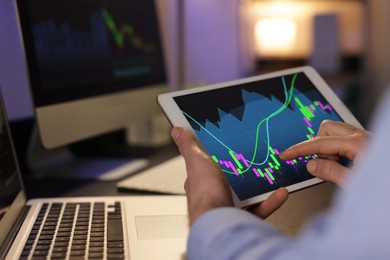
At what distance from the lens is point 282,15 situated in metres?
2.79

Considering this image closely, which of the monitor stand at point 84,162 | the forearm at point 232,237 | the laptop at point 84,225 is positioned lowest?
the monitor stand at point 84,162

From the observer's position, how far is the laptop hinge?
0.69 m

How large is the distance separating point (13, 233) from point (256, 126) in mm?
392

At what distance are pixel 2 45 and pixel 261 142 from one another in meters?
0.64

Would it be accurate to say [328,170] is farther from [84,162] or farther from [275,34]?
[275,34]

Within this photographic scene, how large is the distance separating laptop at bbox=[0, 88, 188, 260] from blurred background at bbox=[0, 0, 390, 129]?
96 cm

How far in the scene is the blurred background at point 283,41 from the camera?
197 centimetres

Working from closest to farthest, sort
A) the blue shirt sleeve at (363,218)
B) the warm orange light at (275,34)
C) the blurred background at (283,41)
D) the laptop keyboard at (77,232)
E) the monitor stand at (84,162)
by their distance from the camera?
the blue shirt sleeve at (363,218)
the laptop keyboard at (77,232)
the monitor stand at (84,162)
the blurred background at (283,41)
the warm orange light at (275,34)

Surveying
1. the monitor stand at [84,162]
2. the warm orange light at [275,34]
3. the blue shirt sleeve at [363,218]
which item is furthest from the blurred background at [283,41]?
the blue shirt sleeve at [363,218]

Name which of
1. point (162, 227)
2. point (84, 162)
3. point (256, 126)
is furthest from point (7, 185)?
point (84, 162)

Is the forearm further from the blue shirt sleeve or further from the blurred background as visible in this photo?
the blurred background

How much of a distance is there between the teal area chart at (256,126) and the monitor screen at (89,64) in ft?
1.27

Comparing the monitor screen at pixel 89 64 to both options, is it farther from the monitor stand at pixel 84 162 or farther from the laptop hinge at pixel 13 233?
the laptop hinge at pixel 13 233

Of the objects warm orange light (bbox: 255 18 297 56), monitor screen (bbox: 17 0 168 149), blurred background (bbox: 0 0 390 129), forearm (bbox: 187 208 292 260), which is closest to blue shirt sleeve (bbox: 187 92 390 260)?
forearm (bbox: 187 208 292 260)
